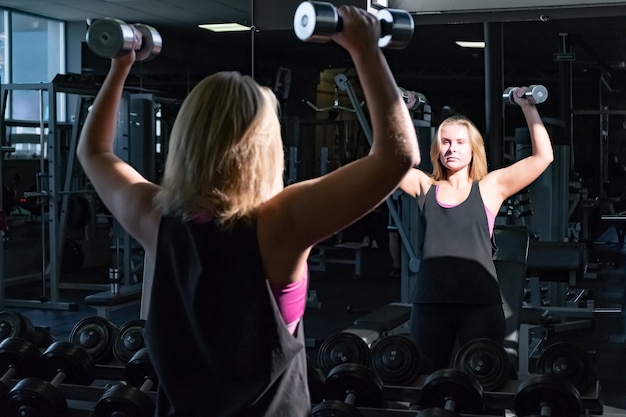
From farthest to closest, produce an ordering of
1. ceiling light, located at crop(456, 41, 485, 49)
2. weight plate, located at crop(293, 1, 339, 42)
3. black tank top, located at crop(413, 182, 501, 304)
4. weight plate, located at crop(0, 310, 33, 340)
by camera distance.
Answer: ceiling light, located at crop(456, 41, 485, 49), weight plate, located at crop(0, 310, 33, 340), black tank top, located at crop(413, 182, 501, 304), weight plate, located at crop(293, 1, 339, 42)

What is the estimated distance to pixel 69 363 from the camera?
94.2 inches

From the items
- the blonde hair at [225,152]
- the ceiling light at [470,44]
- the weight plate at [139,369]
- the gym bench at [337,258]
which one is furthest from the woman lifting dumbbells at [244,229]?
the gym bench at [337,258]

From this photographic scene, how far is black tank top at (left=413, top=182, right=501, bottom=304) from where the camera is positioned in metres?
2.37

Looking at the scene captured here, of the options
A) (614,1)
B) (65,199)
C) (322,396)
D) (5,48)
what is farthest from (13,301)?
(614,1)

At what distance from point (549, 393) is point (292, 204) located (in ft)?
4.08

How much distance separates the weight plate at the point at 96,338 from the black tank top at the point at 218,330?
1558mm

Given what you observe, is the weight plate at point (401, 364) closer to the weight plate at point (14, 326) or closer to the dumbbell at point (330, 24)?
the weight plate at point (14, 326)

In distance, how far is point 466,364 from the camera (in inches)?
90.7

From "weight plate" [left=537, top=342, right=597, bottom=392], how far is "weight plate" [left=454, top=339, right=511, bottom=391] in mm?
123

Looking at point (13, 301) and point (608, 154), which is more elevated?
point (608, 154)

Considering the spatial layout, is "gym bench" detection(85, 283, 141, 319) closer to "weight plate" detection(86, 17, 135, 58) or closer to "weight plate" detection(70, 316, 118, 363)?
"weight plate" detection(70, 316, 118, 363)

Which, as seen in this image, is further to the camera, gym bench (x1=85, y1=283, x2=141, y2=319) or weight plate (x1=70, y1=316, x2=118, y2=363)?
gym bench (x1=85, y1=283, x2=141, y2=319)

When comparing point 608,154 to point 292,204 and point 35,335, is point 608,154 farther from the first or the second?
point 292,204

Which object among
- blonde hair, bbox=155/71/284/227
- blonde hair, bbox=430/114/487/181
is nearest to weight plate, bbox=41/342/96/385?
blonde hair, bbox=430/114/487/181
